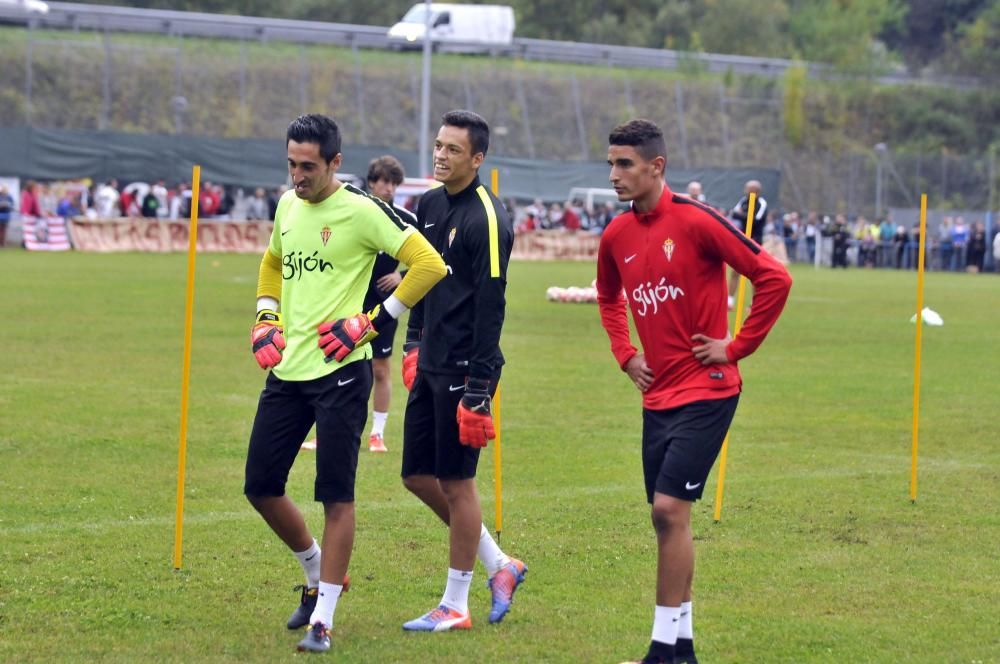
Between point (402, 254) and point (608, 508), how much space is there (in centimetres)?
347

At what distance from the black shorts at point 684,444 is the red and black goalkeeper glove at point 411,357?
1228 millimetres

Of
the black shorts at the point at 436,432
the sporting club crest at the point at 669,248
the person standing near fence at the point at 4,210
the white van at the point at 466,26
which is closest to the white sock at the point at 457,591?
the black shorts at the point at 436,432

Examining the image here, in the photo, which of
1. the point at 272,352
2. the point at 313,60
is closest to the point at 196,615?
the point at 272,352

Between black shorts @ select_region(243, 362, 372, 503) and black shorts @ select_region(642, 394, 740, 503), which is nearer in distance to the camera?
black shorts @ select_region(642, 394, 740, 503)

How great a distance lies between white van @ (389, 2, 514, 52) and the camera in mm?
67250

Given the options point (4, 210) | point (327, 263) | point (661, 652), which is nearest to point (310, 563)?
point (327, 263)

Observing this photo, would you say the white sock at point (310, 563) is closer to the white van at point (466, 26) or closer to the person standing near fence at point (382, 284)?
the person standing near fence at point (382, 284)

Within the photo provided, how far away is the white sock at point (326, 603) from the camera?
625cm

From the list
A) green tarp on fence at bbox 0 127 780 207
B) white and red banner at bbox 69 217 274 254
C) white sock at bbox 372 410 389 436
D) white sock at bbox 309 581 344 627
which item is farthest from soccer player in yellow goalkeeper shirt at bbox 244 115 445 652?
green tarp on fence at bbox 0 127 780 207

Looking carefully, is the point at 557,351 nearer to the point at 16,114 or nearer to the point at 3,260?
the point at 3,260

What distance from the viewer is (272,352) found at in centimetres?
A: 638

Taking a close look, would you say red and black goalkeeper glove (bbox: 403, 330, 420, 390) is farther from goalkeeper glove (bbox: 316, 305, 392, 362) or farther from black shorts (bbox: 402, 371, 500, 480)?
goalkeeper glove (bbox: 316, 305, 392, 362)

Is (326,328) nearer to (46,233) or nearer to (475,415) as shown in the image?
(475,415)

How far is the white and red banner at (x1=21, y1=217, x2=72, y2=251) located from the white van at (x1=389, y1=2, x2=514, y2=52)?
28620 millimetres
